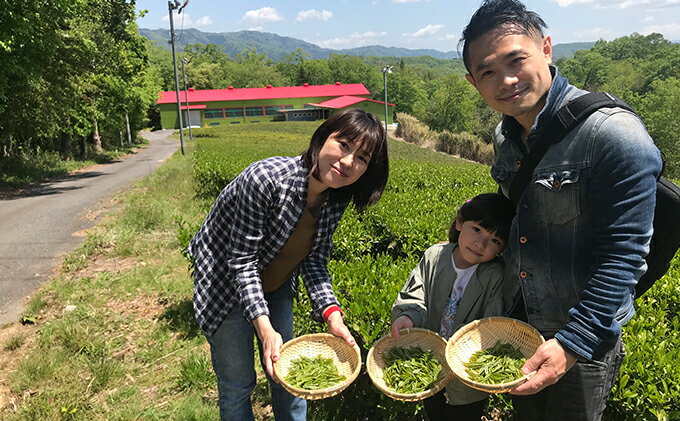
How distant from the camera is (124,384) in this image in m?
4.31

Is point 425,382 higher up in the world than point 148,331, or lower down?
higher up

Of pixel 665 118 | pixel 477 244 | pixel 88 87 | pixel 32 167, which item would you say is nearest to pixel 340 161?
pixel 477 244

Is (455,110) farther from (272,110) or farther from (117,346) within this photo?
(117,346)

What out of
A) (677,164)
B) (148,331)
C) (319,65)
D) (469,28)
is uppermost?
(319,65)

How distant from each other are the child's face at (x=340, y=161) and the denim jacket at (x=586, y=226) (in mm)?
790

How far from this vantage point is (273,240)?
2430mm

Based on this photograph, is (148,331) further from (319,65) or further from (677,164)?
(319,65)

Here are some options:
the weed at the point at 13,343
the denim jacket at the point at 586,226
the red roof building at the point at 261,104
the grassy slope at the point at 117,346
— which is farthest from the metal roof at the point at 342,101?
the denim jacket at the point at 586,226

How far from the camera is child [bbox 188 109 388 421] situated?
7.59 feet

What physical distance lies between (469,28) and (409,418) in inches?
112

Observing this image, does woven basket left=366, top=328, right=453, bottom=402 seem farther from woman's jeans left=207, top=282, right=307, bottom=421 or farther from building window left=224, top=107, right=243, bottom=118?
building window left=224, top=107, right=243, bottom=118

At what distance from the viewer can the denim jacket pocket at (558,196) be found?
1.84 m

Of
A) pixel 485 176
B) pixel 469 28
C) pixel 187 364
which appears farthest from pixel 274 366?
pixel 485 176

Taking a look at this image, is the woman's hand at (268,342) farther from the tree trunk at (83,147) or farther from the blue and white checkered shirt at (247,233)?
the tree trunk at (83,147)
